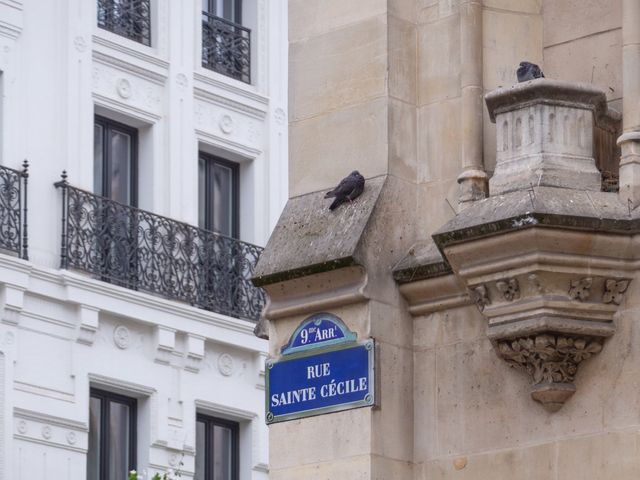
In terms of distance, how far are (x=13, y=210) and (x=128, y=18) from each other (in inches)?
138

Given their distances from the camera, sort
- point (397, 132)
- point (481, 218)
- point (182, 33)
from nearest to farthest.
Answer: point (481, 218)
point (397, 132)
point (182, 33)

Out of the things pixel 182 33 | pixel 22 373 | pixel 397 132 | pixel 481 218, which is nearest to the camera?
pixel 481 218

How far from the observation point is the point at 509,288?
1479 centimetres

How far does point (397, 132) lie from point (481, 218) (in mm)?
1266

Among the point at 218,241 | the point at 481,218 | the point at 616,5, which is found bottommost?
the point at 481,218

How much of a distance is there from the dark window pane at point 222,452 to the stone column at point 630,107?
65.4ft

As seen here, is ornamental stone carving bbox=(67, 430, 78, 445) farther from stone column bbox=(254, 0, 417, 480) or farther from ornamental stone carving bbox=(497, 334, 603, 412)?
ornamental stone carving bbox=(497, 334, 603, 412)

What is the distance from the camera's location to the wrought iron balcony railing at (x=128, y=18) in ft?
110

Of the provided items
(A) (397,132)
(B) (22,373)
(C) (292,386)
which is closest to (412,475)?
(C) (292,386)

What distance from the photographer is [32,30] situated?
32531 millimetres

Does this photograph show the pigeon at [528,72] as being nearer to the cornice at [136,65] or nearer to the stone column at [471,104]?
the stone column at [471,104]

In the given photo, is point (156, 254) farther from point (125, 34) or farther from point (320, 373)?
point (320, 373)

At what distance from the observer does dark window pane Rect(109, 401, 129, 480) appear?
3275 centimetres

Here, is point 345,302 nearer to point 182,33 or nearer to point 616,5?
point 616,5
